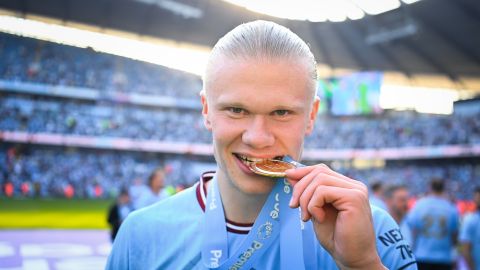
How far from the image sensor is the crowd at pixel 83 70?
38.0 meters

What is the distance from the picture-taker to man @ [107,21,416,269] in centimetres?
134

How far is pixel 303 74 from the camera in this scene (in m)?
1.59

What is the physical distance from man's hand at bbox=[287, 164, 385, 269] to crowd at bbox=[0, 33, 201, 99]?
133 feet

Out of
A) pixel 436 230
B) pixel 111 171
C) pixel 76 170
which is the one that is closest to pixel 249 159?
pixel 436 230

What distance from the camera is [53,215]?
70.0 feet

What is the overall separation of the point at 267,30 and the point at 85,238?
13.6m

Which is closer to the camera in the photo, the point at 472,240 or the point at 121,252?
the point at 121,252

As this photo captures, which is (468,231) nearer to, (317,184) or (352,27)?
(317,184)

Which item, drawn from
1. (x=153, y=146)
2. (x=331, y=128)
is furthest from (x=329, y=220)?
(x=331, y=128)

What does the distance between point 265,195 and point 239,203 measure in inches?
5.5

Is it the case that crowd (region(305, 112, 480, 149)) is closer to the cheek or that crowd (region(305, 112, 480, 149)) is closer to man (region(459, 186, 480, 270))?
man (region(459, 186, 480, 270))

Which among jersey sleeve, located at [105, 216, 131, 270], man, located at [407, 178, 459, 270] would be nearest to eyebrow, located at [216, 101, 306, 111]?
jersey sleeve, located at [105, 216, 131, 270]

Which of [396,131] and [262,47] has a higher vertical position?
[262,47]

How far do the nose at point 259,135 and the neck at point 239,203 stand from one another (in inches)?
9.7
